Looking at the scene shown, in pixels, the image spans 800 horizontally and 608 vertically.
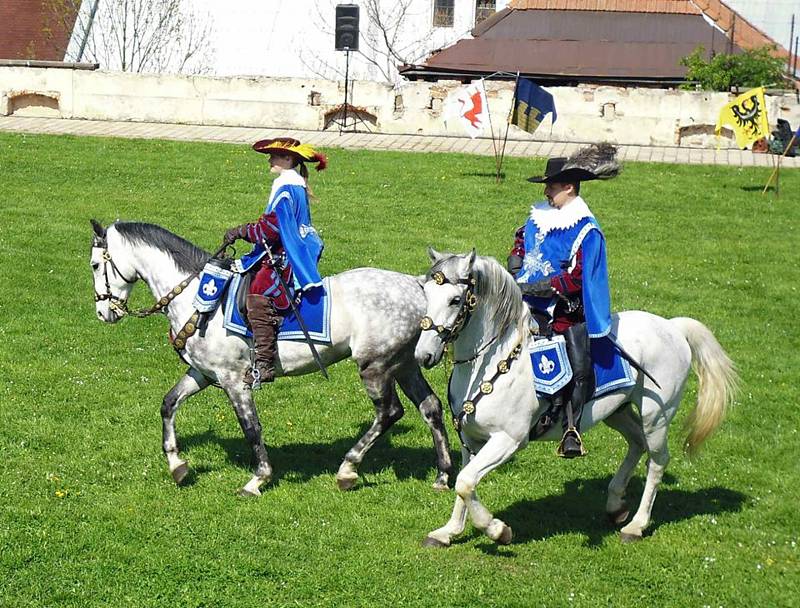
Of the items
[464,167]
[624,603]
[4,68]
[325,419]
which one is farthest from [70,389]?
[4,68]

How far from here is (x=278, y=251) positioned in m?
9.84

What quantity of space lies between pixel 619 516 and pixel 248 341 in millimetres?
3485

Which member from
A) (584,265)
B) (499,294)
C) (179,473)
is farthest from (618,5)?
(499,294)

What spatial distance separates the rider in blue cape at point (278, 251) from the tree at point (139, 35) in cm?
3455

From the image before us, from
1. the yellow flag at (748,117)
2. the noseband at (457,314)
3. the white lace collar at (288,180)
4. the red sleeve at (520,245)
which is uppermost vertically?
the yellow flag at (748,117)

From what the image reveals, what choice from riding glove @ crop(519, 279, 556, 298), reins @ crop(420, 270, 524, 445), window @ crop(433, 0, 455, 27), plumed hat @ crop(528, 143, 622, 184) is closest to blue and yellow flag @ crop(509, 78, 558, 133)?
plumed hat @ crop(528, 143, 622, 184)

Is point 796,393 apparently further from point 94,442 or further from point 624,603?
point 94,442

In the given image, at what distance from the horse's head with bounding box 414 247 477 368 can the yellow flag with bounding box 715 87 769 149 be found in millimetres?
17071

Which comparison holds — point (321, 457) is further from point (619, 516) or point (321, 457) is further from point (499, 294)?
point (499, 294)

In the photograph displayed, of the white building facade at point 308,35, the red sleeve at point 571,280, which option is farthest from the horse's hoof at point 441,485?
the white building facade at point 308,35

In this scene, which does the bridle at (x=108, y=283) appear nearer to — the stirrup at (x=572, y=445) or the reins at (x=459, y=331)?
the reins at (x=459, y=331)

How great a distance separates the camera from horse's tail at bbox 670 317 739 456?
30.6 ft

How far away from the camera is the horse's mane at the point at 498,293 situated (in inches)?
312

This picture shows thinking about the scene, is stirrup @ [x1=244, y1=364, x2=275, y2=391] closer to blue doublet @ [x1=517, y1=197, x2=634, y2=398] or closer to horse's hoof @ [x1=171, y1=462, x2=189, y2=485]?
horse's hoof @ [x1=171, y1=462, x2=189, y2=485]
